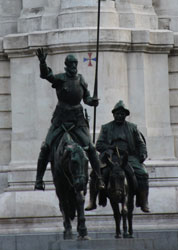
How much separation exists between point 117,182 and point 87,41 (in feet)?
20.2

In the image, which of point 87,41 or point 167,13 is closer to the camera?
point 87,41

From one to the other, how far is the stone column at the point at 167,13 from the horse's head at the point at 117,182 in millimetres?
7605

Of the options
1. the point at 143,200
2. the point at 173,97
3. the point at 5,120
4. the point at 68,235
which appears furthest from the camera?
the point at 173,97

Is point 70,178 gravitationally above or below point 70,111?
below

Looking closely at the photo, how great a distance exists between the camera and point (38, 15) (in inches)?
1433

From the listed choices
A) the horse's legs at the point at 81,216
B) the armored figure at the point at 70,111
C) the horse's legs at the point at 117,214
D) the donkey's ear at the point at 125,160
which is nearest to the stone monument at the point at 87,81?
the horse's legs at the point at 117,214

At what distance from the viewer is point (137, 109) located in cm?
3616

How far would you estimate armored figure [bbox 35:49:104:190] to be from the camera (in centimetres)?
2997

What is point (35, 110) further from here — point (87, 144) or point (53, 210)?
point (87, 144)

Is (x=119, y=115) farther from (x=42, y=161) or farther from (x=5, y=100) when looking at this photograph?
(x=5, y=100)

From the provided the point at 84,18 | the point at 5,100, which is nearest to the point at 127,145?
the point at 84,18

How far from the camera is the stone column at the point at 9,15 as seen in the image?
37.2m

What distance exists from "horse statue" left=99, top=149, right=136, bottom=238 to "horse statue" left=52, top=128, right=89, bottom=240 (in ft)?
2.73

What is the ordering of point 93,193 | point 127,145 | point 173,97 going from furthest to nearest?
point 173,97, point 127,145, point 93,193
